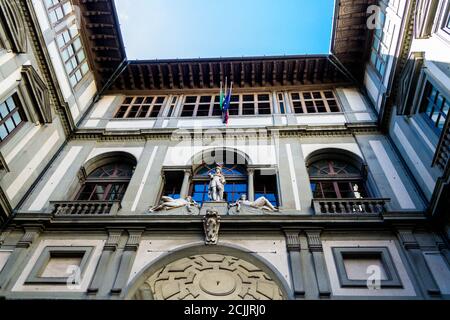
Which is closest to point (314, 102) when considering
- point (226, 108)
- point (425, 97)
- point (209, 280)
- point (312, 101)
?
point (312, 101)

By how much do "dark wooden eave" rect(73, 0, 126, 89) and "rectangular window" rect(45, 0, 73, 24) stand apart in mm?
817

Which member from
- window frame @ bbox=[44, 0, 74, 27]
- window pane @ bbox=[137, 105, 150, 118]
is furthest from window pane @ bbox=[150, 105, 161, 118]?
window frame @ bbox=[44, 0, 74, 27]

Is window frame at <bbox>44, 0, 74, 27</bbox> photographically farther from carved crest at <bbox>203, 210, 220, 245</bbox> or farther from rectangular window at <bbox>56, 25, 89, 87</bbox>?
carved crest at <bbox>203, 210, 220, 245</bbox>

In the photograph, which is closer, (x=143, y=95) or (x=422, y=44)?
(x=422, y=44)

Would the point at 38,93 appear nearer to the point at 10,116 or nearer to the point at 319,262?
the point at 10,116

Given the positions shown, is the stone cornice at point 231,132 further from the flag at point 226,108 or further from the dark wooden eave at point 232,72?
the dark wooden eave at point 232,72

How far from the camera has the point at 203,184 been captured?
50.1 ft

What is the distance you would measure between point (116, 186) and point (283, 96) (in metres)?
10.4

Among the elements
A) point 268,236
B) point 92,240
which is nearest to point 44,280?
point 92,240

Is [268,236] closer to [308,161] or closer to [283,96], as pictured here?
[308,161]

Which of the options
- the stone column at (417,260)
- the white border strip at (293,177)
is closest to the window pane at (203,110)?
the white border strip at (293,177)

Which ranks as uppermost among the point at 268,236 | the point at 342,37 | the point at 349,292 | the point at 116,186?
the point at 342,37

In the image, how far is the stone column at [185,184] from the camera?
549 inches

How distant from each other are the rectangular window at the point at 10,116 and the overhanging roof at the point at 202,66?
716cm
